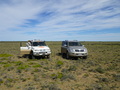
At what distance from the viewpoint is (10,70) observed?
877cm

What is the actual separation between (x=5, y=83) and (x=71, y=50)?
7.94m

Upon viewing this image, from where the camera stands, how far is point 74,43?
14.4m

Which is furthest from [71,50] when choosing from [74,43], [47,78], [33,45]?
[47,78]

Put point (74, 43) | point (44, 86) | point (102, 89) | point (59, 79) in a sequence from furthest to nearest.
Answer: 1. point (74, 43)
2. point (59, 79)
3. point (44, 86)
4. point (102, 89)

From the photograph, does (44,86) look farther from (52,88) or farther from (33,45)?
(33,45)

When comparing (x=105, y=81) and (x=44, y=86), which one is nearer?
(x=44, y=86)

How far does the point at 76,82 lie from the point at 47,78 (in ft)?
5.57

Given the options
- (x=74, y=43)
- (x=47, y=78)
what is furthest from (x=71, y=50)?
(x=47, y=78)

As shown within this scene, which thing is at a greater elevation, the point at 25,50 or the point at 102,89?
the point at 25,50

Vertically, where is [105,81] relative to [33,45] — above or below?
below

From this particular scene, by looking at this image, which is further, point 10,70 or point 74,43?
point 74,43

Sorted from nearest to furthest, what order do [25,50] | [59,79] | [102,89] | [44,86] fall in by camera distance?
[102,89] < [44,86] < [59,79] < [25,50]

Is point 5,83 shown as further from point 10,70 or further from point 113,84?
point 113,84

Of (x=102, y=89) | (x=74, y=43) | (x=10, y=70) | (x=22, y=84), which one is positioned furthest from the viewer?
(x=74, y=43)
